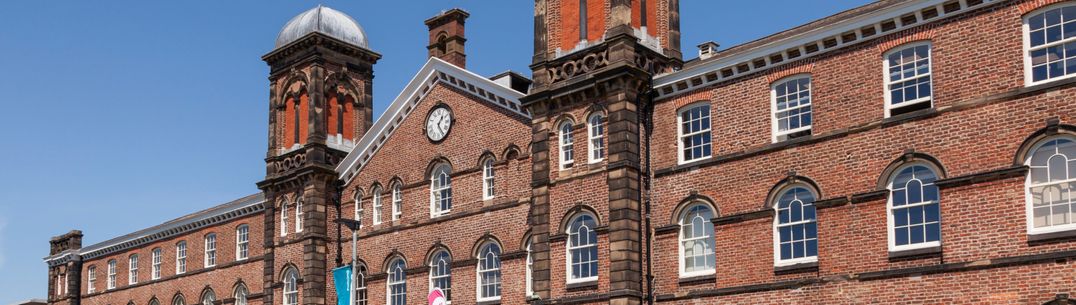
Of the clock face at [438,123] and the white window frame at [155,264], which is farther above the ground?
the clock face at [438,123]

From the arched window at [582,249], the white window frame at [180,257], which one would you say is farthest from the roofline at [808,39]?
the white window frame at [180,257]

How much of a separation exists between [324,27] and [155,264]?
15100mm

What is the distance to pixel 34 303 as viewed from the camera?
7338 centimetres

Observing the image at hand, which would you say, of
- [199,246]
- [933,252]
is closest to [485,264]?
[933,252]

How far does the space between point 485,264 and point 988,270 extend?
1552 cm

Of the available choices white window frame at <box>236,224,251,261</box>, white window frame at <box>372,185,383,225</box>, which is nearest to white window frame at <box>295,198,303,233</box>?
white window frame at <box>372,185,383,225</box>

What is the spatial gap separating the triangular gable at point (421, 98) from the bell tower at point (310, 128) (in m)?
1.19

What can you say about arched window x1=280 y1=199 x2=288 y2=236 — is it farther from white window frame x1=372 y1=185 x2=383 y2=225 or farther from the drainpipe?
the drainpipe

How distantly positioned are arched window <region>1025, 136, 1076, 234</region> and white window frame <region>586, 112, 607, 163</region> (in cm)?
1057

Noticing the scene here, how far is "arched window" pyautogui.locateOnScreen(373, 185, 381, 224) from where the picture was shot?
3991 centimetres

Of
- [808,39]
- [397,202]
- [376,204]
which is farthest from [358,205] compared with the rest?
[808,39]

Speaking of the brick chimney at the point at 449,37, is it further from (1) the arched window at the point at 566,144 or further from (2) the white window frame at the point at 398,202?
(1) the arched window at the point at 566,144

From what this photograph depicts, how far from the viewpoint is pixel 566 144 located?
32.0 m

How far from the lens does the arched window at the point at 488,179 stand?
117 ft
